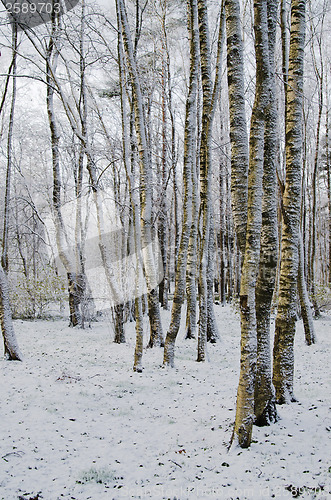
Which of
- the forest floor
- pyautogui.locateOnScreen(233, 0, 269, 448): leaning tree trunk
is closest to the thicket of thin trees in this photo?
pyautogui.locateOnScreen(233, 0, 269, 448): leaning tree trunk

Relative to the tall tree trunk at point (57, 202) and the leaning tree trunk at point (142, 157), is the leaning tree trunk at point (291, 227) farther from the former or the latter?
the tall tree trunk at point (57, 202)

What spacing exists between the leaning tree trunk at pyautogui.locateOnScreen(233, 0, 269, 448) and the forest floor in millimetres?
418

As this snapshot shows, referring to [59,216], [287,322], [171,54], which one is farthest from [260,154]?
[171,54]

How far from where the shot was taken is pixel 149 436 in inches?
163

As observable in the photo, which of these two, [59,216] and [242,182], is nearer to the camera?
[242,182]

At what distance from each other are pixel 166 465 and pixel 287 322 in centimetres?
233

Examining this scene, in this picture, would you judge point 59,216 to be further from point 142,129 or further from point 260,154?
point 260,154

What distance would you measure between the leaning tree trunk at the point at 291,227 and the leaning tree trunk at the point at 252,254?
125 cm

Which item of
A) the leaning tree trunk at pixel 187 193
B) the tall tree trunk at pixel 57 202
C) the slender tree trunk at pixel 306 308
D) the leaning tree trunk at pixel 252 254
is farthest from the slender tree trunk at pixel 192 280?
the leaning tree trunk at pixel 252 254

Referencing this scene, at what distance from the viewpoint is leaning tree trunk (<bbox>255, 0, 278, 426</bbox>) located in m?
3.89

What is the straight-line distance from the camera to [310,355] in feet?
27.2

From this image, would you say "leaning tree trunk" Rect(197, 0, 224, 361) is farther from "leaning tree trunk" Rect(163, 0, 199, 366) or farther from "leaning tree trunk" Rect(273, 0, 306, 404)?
"leaning tree trunk" Rect(273, 0, 306, 404)

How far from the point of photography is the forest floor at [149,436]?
3012 mm

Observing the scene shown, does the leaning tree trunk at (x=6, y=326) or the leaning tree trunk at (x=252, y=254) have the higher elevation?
the leaning tree trunk at (x=252, y=254)
